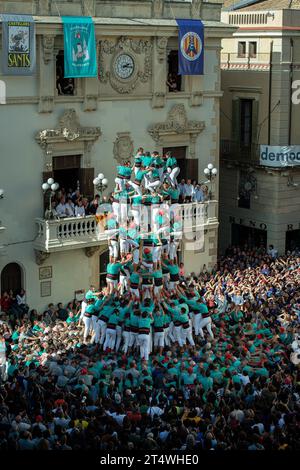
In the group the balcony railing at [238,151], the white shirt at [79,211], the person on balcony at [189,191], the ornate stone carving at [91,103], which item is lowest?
the white shirt at [79,211]

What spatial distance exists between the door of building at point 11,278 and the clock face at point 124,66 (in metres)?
8.61

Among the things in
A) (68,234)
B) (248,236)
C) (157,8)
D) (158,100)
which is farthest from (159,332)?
(248,236)

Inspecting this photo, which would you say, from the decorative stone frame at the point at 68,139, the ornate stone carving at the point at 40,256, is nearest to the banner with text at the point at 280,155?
the decorative stone frame at the point at 68,139

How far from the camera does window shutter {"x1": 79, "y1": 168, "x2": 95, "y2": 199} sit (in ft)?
127

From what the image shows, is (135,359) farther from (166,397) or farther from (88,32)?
(88,32)

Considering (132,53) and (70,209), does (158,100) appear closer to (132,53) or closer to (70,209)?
(132,53)

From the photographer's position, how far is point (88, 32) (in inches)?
1457

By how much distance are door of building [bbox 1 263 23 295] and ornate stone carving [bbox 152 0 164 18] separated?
37.8 ft

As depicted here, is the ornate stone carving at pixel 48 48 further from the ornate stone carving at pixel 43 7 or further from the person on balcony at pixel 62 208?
the person on balcony at pixel 62 208

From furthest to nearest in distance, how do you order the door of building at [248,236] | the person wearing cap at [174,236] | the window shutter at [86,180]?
the door of building at [248,236]
the window shutter at [86,180]
the person wearing cap at [174,236]

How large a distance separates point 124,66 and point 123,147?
3.19 m

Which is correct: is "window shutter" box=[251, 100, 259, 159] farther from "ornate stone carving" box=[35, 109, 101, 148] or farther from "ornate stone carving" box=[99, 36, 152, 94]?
"ornate stone carving" box=[35, 109, 101, 148]

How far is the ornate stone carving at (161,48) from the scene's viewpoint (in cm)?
3959

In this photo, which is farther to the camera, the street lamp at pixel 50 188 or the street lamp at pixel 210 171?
the street lamp at pixel 210 171
